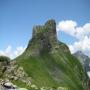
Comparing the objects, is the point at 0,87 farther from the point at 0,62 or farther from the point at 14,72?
the point at 14,72

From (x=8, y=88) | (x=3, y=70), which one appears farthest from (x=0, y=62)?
(x=8, y=88)

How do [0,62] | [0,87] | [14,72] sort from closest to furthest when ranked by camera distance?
[0,87], [0,62], [14,72]

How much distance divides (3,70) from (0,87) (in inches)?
2958

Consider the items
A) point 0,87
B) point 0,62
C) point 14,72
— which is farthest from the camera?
point 14,72

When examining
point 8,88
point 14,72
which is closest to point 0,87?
point 8,88

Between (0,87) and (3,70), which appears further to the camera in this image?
(3,70)

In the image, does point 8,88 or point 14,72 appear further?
point 14,72

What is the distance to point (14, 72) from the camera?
19775 centimetres

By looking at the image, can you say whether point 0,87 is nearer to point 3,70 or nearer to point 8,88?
point 8,88

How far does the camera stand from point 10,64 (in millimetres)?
198625

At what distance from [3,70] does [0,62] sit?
945cm

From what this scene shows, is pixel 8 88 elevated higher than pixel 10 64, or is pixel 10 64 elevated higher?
pixel 10 64

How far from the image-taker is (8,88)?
4803 inches

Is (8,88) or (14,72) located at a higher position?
(14,72)
